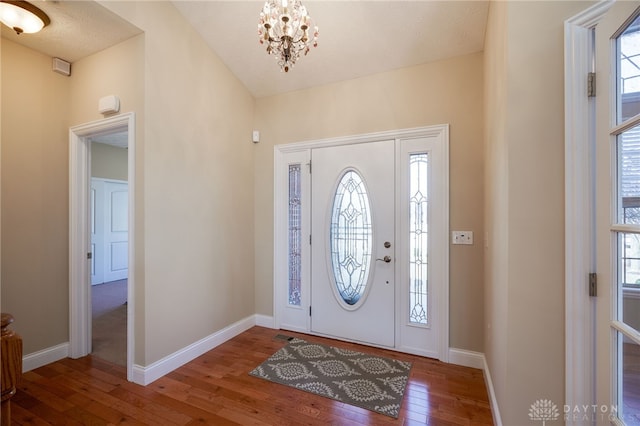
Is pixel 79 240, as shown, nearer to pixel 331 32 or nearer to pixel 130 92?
pixel 130 92

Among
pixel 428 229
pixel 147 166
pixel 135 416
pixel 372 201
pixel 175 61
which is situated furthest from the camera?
pixel 372 201

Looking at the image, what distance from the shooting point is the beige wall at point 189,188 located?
2.26 m

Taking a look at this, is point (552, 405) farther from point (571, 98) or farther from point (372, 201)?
point (372, 201)

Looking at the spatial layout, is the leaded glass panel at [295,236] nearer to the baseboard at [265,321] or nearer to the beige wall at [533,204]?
the baseboard at [265,321]

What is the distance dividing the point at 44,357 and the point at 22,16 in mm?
2808

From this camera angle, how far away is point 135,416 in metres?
1.87

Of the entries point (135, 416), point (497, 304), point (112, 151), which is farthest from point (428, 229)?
point (112, 151)

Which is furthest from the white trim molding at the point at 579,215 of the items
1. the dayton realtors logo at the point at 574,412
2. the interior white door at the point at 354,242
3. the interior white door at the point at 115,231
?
the interior white door at the point at 115,231

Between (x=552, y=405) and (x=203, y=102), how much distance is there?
345cm

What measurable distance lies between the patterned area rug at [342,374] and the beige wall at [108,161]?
4.99 metres

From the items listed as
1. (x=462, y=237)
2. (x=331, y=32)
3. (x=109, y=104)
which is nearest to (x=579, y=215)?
→ (x=462, y=237)

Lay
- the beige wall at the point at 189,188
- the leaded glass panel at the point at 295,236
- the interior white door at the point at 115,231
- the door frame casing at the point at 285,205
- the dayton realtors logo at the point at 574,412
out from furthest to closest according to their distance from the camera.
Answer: the interior white door at the point at 115,231 < the leaded glass panel at the point at 295,236 < the door frame casing at the point at 285,205 < the beige wall at the point at 189,188 < the dayton realtors logo at the point at 574,412

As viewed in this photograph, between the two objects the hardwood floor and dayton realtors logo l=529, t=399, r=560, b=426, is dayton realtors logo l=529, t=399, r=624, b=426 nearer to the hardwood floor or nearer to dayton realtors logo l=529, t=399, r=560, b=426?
dayton realtors logo l=529, t=399, r=560, b=426

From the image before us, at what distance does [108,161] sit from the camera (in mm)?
5613
